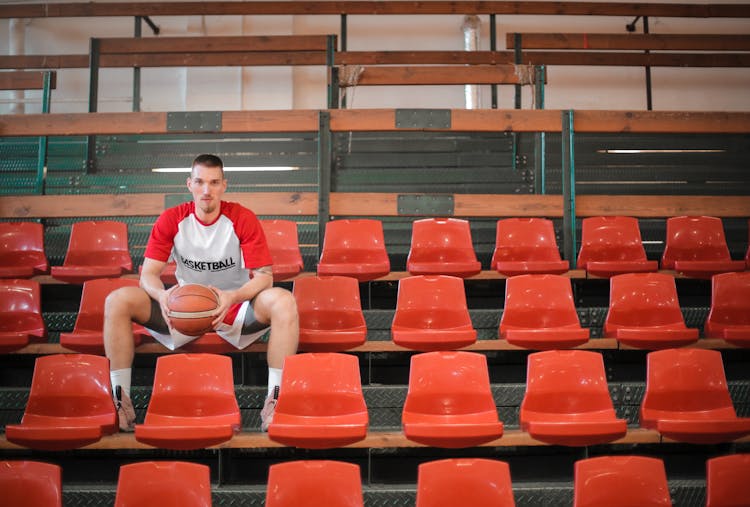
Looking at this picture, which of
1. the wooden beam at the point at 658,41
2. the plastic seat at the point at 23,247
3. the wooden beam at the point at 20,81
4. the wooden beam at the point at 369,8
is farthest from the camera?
the wooden beam at the point at 369,8

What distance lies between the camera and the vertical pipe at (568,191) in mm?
3740

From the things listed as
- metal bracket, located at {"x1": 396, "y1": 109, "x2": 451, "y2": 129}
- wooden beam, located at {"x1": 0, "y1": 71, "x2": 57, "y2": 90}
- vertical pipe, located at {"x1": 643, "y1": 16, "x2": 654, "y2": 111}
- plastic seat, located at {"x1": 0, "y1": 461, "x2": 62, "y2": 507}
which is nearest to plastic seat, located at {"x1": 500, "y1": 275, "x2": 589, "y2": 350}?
metal bracket, located at {"x1": 396, "y1": 109, "x2": 451, "y2": 129}

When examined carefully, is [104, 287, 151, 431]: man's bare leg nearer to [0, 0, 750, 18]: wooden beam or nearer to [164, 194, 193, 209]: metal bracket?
[164, 194, 193, 209]: metal bracket

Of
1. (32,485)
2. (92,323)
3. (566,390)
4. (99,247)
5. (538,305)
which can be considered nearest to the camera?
(32,485)

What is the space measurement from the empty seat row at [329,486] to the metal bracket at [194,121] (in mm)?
2267

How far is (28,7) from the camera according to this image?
5.86 m

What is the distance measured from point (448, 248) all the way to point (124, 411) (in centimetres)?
179

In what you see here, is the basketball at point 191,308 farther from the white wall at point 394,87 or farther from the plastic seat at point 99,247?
the white wall at point 394,87

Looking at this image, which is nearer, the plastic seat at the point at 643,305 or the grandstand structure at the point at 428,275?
the grandstand structure at the point at 428,275

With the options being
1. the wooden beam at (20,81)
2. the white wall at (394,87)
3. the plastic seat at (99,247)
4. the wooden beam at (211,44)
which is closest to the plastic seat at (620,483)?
the plastic seat at (99,247)

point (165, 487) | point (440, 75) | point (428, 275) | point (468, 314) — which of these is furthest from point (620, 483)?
point (440, 75)

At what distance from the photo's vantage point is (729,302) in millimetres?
3111

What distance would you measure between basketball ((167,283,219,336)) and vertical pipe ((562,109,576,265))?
6.76 feet

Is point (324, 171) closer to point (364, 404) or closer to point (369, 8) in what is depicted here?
point (364, 404)
